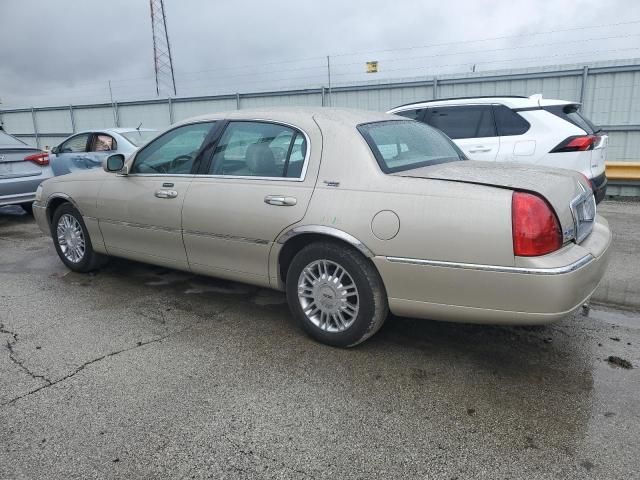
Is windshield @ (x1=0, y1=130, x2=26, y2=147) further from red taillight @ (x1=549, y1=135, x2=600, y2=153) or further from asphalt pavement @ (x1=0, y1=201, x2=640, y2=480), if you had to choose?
red taillight @ (x1=549, y1=135, x2=600, y2=153)

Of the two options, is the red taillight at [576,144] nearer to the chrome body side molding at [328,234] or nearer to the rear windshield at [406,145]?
the rear windshield at [406,145]

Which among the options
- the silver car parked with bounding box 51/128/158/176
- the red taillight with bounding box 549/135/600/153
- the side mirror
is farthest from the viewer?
the silver car parked with bounding box 51/128/158/176

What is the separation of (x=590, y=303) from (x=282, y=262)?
8.73ft

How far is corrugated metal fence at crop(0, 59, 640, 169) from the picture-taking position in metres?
9.69

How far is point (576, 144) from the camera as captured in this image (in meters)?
6.36

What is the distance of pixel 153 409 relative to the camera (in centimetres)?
285

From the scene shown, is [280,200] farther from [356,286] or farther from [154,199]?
[154,199]

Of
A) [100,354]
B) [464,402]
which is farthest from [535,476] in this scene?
[100,354]

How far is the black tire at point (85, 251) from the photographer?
5.18m

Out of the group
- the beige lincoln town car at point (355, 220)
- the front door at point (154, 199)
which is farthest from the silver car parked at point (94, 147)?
the beige lincoln town car at point (355, 220)

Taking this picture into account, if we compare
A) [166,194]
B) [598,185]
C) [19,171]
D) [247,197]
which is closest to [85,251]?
[166,194]

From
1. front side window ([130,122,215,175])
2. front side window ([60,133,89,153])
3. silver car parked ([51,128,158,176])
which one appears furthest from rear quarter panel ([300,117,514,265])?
front side window ([60,133,89,153])

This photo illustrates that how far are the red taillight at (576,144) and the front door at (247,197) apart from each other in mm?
4039

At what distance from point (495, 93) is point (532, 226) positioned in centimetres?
872
